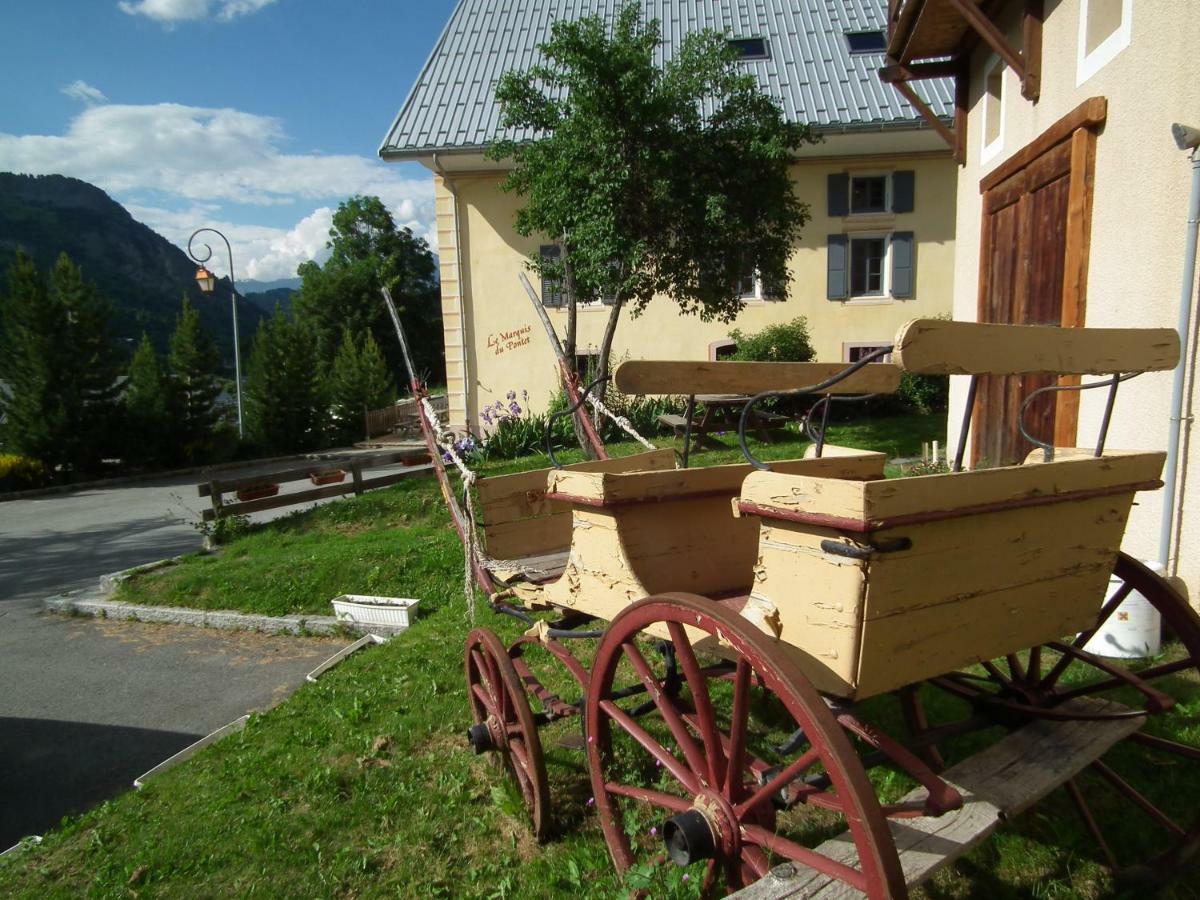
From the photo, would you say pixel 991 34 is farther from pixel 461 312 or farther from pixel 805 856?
pixel 461 312

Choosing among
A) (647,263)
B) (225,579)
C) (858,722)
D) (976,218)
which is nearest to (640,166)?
(647,263)

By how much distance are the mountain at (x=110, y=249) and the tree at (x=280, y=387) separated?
41953 millimetres

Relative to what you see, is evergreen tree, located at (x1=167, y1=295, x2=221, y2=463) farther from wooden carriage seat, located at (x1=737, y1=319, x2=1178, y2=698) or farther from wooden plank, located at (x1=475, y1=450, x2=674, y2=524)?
wooden carriage seat, located at (x1=737, y1=319, x2=1178, y2=698)

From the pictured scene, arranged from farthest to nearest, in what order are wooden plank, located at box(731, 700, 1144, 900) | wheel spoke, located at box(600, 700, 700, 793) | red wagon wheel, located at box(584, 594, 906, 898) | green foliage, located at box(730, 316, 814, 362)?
green foliage, located at box(730, 316, 814, 362), wheel spoke, located at box(600, 700, 700, 793), wooden plank, located at box(731, 700, 1144, 900), red wagon wheel, located at box(584, 594, 906, 898)

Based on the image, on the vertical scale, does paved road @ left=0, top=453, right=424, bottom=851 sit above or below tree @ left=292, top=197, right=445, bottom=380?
below

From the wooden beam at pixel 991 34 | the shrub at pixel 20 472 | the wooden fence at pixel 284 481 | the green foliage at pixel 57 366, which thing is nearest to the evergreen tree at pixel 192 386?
the green foliage at pixel 57 366

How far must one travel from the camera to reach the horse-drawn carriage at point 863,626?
164 cm

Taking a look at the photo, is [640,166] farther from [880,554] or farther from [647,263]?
[880,554]

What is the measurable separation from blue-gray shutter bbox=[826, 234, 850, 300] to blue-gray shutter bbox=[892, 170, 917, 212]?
126 centimetres

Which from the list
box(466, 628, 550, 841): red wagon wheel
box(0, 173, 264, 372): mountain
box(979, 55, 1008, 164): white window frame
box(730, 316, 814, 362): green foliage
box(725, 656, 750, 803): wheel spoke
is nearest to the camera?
box(725, 656, 750, 803): wheel spoke

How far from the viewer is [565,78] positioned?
1027 cm

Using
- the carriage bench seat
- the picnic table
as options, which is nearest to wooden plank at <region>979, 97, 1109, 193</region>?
the carriage bench seat

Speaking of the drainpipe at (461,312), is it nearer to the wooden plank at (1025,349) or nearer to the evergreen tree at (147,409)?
the evergreen tree at (147,409)

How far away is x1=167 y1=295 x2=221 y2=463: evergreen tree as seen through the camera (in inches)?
754
